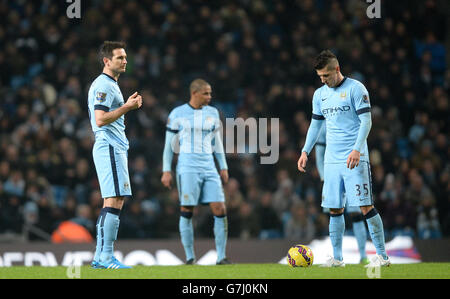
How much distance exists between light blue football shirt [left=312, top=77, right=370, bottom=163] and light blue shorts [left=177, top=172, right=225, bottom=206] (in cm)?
195

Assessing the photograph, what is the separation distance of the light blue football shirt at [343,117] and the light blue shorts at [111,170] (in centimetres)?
216

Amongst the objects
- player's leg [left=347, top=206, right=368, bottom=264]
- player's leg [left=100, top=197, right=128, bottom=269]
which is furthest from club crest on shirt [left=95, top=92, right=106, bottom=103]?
player's leg [left=347, top=206, right=368, bottom=264]

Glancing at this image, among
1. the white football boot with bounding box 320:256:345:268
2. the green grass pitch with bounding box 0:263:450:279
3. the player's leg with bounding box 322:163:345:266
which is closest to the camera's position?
the green grass pitch with bounding box 0:263:450:279

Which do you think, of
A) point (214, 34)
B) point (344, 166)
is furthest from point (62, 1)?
point (344, 166)

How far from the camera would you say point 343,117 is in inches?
318

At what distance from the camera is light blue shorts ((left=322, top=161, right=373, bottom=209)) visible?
7840 millimetres

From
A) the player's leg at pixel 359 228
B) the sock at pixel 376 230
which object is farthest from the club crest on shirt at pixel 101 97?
the player's leg at pixel 359 228

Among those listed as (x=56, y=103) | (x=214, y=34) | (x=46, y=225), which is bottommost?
(x=46, y=225)

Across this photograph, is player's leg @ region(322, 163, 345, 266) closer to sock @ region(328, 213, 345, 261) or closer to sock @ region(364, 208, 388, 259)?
sock @ region(328, 213, 345, 261)

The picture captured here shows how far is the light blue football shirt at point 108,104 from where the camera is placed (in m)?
7.66

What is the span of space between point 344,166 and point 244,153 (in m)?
6.61

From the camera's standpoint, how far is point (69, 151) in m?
13.9

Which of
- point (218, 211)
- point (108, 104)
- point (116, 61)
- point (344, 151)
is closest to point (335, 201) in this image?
Answer: point (344, 151)

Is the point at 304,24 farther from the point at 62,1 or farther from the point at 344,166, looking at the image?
the point at 344,166
